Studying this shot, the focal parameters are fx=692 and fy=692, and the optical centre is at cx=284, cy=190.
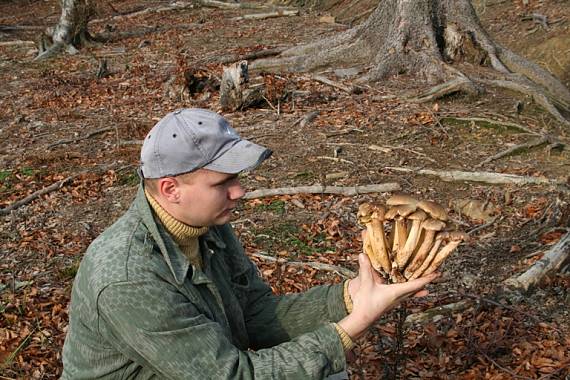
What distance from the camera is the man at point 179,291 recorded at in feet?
7.77

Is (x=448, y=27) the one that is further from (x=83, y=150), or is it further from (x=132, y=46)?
(x=132, y=46)

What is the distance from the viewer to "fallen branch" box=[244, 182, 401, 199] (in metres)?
6.50

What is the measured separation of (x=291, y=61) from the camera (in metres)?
10.9

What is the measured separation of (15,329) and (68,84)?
26.3 ft

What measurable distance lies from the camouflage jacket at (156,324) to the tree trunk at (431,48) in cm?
734

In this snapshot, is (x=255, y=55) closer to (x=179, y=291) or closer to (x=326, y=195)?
(x=326, y=195)

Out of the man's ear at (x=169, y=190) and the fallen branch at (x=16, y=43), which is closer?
the man's ear at (x=169, y=190)

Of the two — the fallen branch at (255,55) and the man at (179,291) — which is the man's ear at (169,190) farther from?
the fallen branch at (255,55)

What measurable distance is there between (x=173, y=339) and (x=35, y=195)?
512cm

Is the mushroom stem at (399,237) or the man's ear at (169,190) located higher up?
the man's ear at (169,190)

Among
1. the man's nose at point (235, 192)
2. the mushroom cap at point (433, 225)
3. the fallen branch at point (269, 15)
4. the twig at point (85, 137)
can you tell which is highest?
the man's nose at point (235, 192)

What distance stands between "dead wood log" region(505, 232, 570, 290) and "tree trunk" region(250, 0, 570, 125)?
15.8 ft

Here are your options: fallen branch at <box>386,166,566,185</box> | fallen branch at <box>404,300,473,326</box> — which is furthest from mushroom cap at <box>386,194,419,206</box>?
fallen branch at <box>386,166,566,185</box>

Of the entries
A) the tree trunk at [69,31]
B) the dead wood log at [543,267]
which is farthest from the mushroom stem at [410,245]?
the tree trunk at [69,31]
